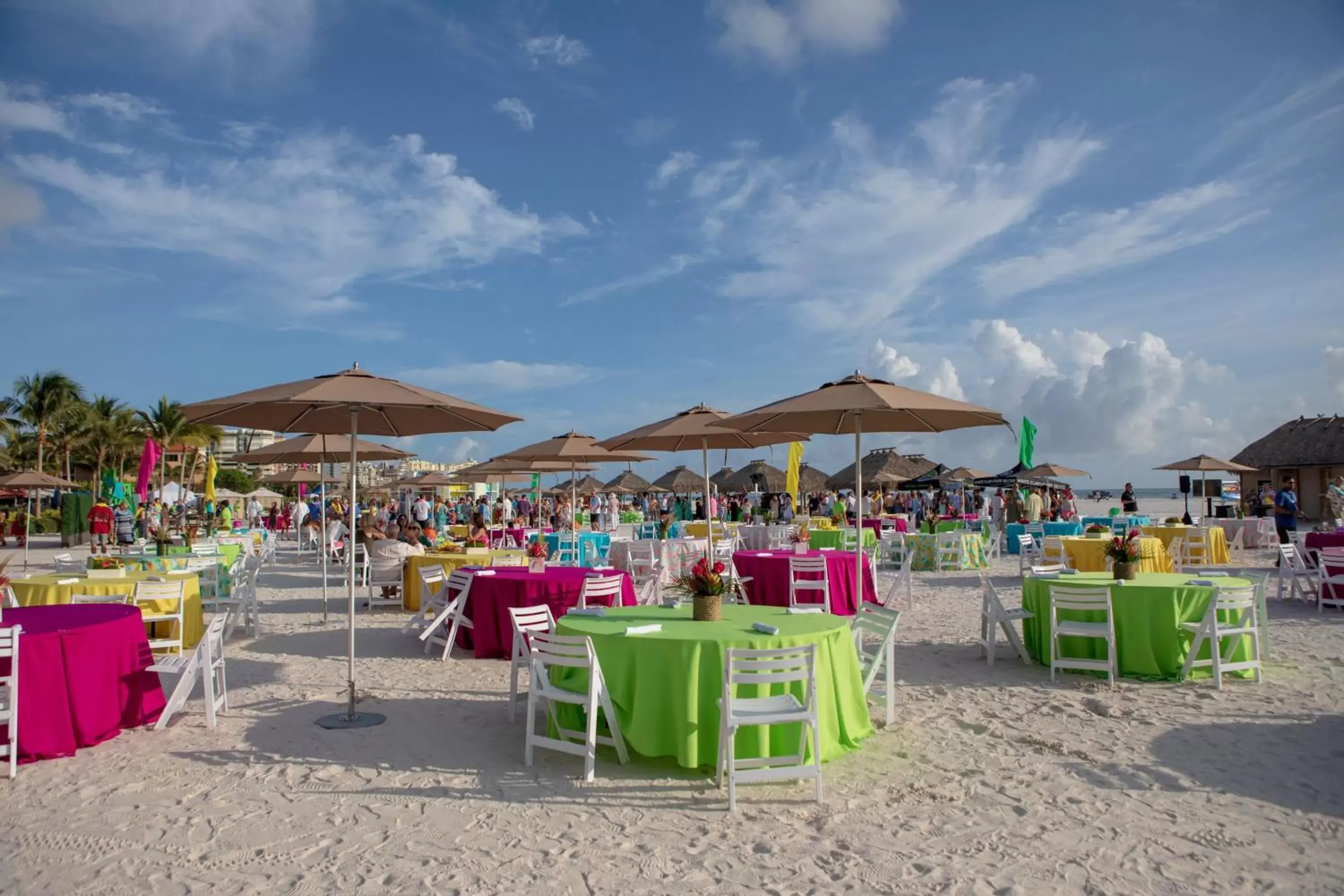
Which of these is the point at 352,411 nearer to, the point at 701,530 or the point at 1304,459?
the point at 701,530

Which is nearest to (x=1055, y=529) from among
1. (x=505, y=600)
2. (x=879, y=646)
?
(x=505, y=600)

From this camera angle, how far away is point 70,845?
156 inches

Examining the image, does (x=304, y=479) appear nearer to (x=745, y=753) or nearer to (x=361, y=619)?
(x=361, y=619)

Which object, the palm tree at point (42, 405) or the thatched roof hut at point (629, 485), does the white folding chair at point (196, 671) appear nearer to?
the thatched roof hut at point (629, 485)

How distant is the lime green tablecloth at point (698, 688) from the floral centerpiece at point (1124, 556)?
3.26m

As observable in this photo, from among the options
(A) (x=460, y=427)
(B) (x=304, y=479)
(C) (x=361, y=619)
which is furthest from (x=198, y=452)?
(A) (x=460, y=427)

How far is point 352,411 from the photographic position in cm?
649

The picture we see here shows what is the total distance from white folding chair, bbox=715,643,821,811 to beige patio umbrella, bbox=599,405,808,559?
4762mm

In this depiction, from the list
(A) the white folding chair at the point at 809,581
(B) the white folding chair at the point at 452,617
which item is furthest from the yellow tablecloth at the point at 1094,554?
(B) the white folding chair at the point at 452,617

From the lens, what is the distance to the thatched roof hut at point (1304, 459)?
2923 cm

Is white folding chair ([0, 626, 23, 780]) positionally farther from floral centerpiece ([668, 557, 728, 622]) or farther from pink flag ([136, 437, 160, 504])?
pink flag ([136, 437, 160, 504])

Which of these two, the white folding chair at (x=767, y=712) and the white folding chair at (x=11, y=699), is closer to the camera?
the white folding chair at (x=767, y=712)

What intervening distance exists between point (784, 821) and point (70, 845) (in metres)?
3.24

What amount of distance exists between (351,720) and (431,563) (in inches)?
194
